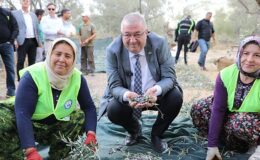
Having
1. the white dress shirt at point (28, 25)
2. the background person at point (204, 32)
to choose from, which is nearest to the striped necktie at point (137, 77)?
the white dress shirt at point (28, 25)

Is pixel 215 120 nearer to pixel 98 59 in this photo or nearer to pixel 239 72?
pixel 239 72

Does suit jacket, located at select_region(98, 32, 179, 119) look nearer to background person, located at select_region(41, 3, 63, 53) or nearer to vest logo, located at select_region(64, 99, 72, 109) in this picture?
vest logo, located at select_region(64, 99, 72, 109)

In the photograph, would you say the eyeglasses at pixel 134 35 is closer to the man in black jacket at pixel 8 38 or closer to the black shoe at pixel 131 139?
the black shoe at pixel 131 139

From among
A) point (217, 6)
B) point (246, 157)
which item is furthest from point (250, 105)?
point (217, 6)

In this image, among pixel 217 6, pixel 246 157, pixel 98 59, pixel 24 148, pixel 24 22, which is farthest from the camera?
pixel 217 6

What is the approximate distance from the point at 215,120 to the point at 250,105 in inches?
11.1

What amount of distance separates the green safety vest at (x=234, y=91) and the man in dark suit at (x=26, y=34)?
3.99 meters

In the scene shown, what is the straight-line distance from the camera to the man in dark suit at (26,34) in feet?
18.9

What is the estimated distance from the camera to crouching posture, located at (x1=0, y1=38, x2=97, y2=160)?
7.76ft

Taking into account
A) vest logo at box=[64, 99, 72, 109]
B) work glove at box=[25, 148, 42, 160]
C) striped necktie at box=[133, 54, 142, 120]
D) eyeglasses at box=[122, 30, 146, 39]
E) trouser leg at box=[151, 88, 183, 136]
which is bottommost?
work glove at box=[25, 148, 42, 160]

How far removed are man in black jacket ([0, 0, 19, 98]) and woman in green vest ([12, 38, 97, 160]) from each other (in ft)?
8.84

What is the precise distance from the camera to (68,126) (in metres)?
2.69

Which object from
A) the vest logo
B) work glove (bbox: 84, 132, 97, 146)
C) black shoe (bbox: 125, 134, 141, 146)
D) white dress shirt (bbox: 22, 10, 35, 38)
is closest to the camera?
work glove (bbox: 84, 132, 97, 146)

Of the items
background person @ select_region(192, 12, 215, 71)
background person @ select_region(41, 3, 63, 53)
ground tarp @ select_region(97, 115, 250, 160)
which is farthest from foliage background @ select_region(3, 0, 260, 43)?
ground tarp @ select_region(97, 115, 250, 160)
